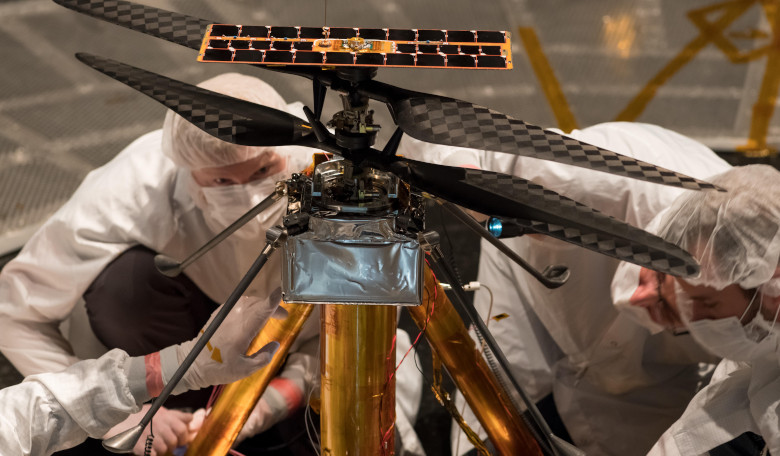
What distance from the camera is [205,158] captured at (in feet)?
4.51

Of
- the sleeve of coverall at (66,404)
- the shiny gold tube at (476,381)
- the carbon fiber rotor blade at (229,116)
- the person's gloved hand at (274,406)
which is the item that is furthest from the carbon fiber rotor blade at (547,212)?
the person's gloved hand at (274,406)

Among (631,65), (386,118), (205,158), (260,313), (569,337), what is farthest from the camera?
(631,65)

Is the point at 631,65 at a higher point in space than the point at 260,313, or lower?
higher

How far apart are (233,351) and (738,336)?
2.32 feet

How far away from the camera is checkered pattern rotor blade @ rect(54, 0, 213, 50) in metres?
0.95

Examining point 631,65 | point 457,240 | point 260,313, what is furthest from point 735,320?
point 631,65

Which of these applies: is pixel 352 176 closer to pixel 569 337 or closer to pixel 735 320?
pixel 735 320

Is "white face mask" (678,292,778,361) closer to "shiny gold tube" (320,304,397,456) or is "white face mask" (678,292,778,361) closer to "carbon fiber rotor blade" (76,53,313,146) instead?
"shiny gold tube" (320,304,397,456)

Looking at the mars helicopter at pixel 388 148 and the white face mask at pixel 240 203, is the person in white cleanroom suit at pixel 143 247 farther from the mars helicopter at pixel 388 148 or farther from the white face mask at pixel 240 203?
the mars helicopter at pixel 388 148

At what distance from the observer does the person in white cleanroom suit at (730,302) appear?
111 centimetres

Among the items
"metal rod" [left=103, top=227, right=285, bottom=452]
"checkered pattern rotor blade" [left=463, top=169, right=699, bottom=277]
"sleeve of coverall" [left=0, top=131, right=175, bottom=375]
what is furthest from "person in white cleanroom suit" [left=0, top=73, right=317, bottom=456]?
"checkered pattern rotor blade" [left=463, top=169, right=699, bottom=277]

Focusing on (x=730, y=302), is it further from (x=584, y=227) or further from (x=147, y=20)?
(x=147, y=20)

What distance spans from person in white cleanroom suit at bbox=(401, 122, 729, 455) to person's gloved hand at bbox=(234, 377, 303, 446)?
33 cm

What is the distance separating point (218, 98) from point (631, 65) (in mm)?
2224
